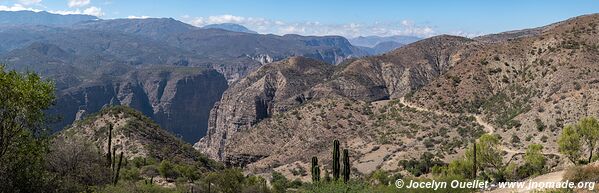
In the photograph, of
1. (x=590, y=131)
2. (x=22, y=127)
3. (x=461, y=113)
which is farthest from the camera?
(x=461, y=113)

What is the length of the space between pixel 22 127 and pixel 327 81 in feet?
374

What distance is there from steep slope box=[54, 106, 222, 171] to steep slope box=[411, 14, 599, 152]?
39656mm

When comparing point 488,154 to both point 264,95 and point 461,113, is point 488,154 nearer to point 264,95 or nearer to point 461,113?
point 461,113

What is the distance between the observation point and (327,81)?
13488cm

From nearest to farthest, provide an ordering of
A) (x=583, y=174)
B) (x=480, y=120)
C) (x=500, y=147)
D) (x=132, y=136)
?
1. (x=583, y=174)
2. (x=500, y=147)
3. (x=132, y=136)
4. (x=480, y=120)

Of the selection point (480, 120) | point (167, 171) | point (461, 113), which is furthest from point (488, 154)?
point (167, 171)

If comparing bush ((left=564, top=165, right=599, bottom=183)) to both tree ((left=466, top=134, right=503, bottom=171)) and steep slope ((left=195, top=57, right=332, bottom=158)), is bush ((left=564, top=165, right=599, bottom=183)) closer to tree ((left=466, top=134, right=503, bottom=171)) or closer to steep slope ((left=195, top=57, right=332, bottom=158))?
tree ((left=466, top=134, right=503, bottom=171))

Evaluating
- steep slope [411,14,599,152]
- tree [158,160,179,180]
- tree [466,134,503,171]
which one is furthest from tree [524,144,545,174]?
tree [158,160,179,180]

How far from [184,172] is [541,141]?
40681mm

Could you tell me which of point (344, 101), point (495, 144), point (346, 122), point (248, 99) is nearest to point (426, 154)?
point (495, 144)

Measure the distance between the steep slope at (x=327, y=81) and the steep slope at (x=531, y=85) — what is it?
38.8 metres

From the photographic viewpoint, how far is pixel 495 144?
162 ft

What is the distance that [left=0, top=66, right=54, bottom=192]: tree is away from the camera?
21734 mm

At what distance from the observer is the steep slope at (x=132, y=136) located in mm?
66938
